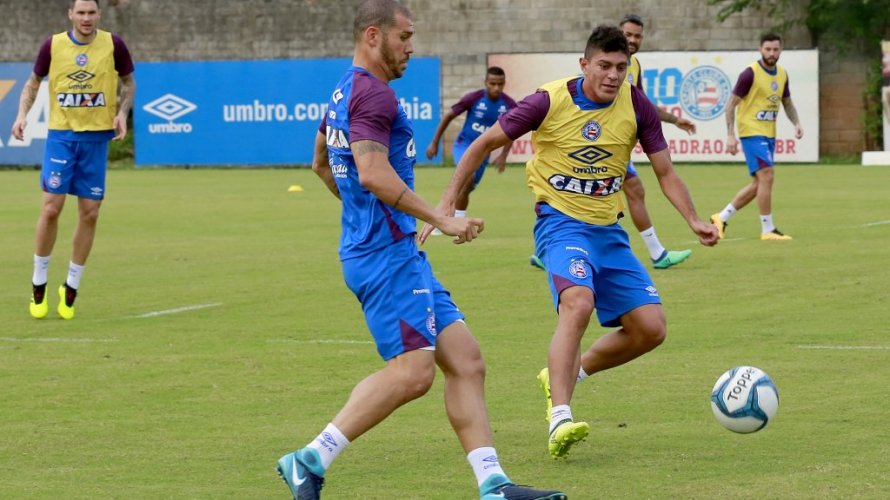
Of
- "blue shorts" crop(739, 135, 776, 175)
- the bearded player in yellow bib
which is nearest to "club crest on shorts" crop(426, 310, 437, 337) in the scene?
the bearded player in yellow bib

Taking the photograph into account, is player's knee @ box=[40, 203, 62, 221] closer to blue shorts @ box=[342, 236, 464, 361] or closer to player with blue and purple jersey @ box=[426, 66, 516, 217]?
blue shorts @ box=[342, 236, 464, 361]

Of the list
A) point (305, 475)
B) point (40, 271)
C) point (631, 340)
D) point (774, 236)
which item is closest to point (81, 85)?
point (40, 271)

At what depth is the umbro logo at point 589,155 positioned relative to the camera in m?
7.75

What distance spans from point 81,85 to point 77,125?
1.00 feet

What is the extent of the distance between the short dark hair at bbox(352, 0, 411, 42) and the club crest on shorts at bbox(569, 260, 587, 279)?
1914mm

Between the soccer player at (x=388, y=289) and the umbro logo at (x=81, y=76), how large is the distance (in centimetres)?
632

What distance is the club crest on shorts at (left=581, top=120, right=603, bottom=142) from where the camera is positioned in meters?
7.74

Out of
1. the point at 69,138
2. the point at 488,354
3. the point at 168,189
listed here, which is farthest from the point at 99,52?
the point at 168,189

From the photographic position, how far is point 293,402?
8.24m

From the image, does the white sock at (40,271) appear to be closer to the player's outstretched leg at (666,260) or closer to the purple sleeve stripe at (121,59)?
the purple sleeve stripe at (121,59)

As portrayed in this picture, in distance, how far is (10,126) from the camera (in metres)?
37.5

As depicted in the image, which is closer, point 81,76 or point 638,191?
point 81,76

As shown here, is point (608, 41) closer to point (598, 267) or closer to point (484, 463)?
point (598, 267)

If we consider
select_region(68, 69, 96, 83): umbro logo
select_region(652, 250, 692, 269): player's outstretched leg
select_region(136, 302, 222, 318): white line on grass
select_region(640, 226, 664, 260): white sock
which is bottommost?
select_region(652, 250, 692, 269): player's outstretched leg
